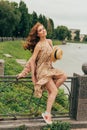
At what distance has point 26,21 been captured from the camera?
260ft

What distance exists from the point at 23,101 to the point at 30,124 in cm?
291

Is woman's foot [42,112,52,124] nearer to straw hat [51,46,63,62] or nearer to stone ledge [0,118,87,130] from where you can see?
stone ledge [0,118,87,130]

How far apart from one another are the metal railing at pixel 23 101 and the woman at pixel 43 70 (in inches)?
12.6

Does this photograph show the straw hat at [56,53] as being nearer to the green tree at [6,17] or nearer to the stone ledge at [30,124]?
the stone ledge at [30,124]

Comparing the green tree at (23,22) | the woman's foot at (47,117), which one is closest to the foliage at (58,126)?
the woman's foot at (47,117)

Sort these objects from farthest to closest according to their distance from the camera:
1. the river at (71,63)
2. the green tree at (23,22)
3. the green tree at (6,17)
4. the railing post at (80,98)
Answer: the green tree at (23,22) → the green tree at (6,17) → the river at (71,63) → the railing post at (80,98)

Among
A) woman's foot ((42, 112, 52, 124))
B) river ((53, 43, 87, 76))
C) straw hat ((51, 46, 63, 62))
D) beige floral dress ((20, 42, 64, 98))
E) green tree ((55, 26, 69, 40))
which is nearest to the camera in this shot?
straw hat ((51, 46, 63, 62))

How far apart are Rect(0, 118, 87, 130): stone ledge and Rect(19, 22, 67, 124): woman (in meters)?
0.23

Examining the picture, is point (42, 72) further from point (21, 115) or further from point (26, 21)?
point (26, 21)

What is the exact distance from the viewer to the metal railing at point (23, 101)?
22.6 ft

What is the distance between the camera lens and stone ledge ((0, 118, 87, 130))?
21.4ft

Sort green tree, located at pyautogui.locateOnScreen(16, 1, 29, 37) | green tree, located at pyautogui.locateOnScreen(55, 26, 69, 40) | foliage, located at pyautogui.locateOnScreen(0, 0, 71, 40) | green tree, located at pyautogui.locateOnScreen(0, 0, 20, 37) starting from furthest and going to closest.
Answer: green tree, located at pyautogui.locateOnScreen(55, 26, 69, 40), green tree, located at pyautogui.locateOnScreen(16, 1, 29, 37), foliage, located at pyautogui.locateOnScreen(0, 0, 71, 40), green tree, located at pyautogui.locateOnScreen(0, 0, 20, 37)

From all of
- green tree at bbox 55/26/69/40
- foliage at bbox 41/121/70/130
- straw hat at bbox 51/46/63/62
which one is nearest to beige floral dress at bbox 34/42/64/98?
straw hat at bbox 51/46/63/62

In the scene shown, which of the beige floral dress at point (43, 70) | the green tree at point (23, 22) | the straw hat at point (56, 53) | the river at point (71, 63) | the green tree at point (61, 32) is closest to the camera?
the straw hat at point (56, 53)
